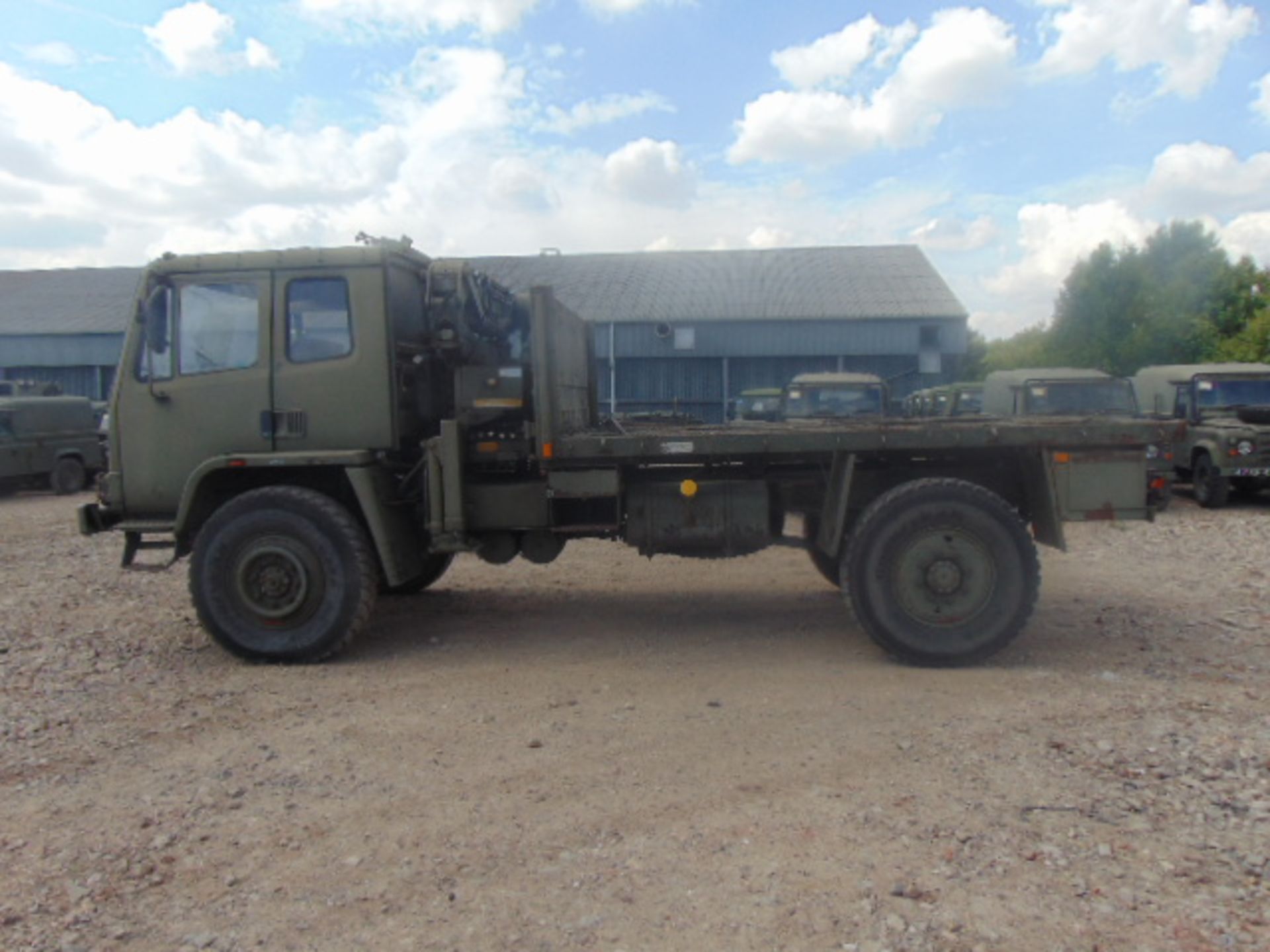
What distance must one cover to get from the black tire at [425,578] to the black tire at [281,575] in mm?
1518

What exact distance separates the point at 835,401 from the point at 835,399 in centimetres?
4

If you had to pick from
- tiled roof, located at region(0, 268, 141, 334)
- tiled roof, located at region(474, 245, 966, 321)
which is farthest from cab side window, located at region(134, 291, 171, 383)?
tiled roof, located at region(0, 268, 141, 334)

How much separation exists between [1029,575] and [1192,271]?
159 feet

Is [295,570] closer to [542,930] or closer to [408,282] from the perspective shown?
[408,282]

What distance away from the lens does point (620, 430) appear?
23.8 feet

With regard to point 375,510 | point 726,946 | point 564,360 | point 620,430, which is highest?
point 564,360

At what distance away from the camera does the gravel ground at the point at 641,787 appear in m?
3.22

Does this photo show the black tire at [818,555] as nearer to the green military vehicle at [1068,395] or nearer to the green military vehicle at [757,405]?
the green military vehicle at [1068,395]

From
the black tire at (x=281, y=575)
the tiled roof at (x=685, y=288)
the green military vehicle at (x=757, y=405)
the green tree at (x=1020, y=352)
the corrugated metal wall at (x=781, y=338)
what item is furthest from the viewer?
the green tree at (x=1020, y=352)

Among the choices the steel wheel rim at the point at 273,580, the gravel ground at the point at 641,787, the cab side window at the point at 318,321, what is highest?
the cab side window at the point at 318,321

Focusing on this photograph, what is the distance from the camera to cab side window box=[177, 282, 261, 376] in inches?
256

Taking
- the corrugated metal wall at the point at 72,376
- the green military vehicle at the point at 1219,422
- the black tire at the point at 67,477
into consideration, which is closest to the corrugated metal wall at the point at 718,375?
the green military vehicle at the point at 1219,422

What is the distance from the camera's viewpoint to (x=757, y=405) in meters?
25.1

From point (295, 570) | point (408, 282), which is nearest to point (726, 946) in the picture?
point (295, 570)
